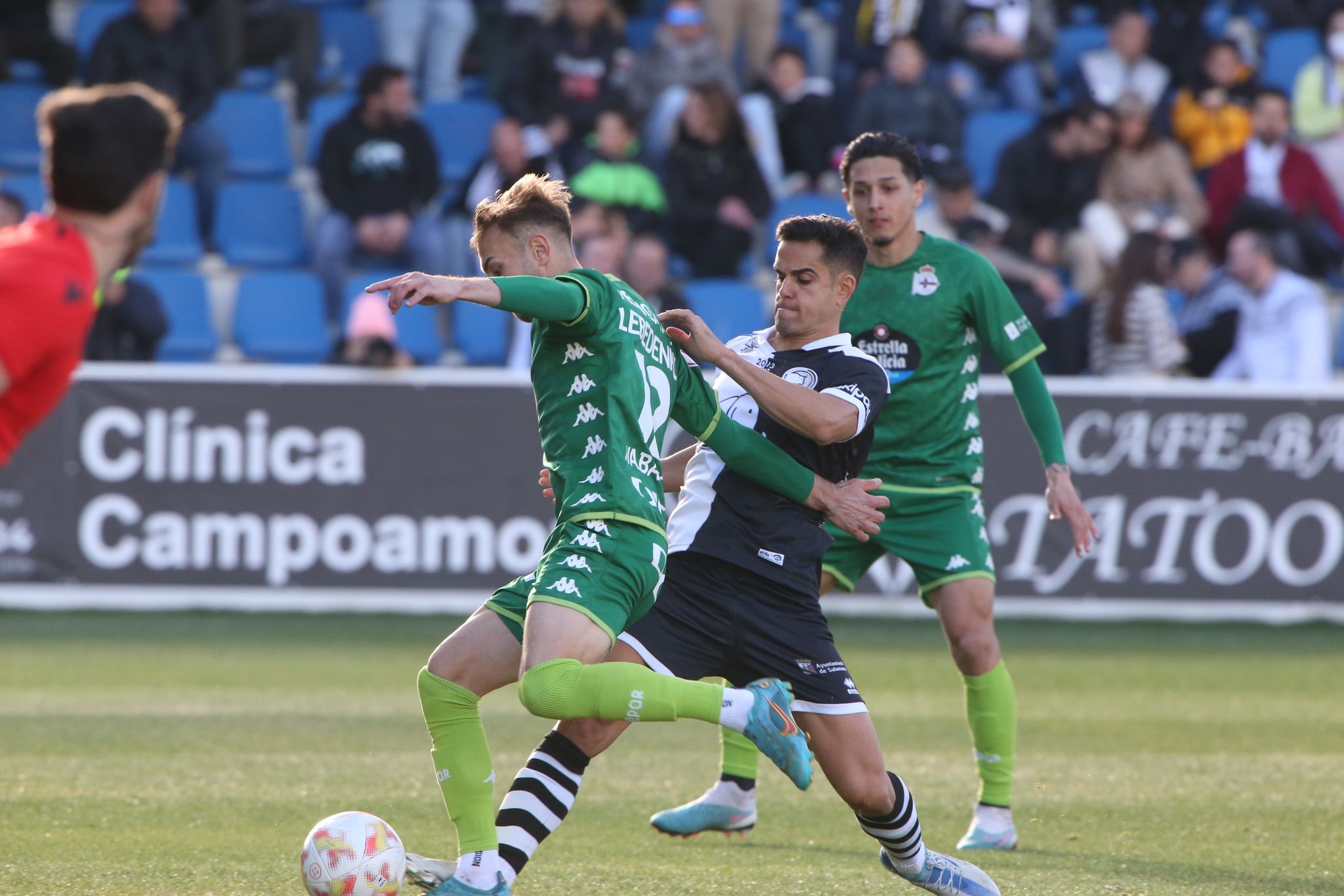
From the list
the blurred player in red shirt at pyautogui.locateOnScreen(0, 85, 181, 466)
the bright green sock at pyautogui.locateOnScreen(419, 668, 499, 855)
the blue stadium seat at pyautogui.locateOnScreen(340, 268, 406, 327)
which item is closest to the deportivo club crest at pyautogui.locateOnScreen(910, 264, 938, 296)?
the bright green sock at pyautogui.locateOnScreen(419, 668, 499, 855)

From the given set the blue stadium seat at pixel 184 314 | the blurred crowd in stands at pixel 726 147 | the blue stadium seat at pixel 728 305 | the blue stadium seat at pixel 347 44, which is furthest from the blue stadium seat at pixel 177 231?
the blue stadium seat at pixel 728 305

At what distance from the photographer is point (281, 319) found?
531 inches

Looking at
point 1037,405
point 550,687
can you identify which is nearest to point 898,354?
point 1037,405

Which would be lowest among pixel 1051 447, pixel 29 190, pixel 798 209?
pixel 1051 447

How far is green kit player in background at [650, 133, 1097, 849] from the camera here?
19.7 ft

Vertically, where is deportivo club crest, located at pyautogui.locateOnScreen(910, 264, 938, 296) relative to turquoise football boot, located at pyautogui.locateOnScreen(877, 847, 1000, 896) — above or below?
above

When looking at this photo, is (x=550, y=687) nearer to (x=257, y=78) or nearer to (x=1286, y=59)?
(x=257, y=78)

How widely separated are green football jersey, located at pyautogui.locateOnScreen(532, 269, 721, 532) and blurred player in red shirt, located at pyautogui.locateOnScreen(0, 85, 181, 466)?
3.52 feet

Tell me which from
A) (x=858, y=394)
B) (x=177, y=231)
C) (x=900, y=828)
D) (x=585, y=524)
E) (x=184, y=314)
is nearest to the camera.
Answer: (x=585, y=524)

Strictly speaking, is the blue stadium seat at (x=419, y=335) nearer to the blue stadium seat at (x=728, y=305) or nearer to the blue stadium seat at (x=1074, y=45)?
the blue stadium seat at (x=728, y=305)

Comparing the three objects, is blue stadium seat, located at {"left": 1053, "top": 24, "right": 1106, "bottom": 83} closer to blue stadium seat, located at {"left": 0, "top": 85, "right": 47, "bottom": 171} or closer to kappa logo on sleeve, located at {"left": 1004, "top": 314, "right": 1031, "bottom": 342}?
blue stadium seat, located at {"left": 0, "top": 85, "right": 47, "bottom": 171}

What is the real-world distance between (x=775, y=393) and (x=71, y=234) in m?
1.83

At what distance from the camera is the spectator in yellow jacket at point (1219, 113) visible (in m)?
15.4

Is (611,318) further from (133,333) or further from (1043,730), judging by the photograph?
(133,333)
